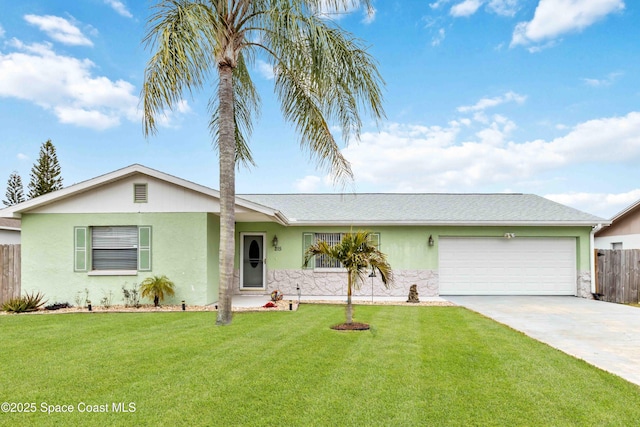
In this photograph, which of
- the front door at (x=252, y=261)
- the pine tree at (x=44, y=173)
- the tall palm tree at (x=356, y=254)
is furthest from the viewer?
the pine tree at (x=44, y=173)

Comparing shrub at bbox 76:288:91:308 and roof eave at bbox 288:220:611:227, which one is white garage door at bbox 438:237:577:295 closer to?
roof eave at bbox 288:220:611:227

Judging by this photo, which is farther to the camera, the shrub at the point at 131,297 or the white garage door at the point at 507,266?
the white garage door at the point at 507,266

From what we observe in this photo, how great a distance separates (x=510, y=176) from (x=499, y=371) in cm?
1758

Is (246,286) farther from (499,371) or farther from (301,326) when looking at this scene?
(499,371)

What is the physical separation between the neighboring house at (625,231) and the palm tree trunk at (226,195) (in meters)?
16.2

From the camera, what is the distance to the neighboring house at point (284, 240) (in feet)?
40.0

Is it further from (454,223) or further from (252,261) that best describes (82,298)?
Result: (454,223)

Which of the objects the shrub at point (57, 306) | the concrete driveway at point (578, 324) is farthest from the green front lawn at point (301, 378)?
the shrub at point (57, 306)

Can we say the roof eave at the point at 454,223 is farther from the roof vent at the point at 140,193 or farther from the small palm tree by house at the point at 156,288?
the roof vent at the point at 140,193

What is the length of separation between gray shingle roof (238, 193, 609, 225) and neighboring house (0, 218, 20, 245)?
12.9 meters

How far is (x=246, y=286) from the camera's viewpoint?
15375 millimetres

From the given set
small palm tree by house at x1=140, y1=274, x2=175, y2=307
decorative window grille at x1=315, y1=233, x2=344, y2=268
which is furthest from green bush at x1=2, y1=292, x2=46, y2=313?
decorative window grille at x1=315, y1=233, x2=344, y2=268

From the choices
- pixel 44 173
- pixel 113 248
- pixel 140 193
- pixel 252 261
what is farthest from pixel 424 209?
pixel 44 173

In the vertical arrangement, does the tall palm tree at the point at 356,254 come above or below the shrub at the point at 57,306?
above
